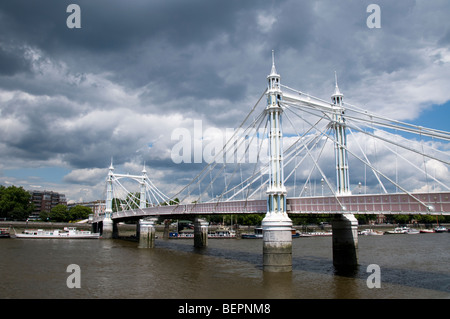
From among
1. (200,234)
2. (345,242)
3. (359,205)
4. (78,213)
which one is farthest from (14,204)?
(359,205)

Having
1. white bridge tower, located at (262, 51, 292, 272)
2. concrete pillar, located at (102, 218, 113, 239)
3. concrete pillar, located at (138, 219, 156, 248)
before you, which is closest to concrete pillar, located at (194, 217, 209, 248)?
concrete pillar, located at (138, 219, 156, 248)

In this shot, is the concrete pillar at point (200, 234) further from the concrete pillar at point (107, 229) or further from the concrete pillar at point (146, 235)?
the concrete pillar at point (107, 229)

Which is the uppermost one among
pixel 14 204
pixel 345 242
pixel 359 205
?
pixel 14 204

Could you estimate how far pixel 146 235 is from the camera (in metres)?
62.2

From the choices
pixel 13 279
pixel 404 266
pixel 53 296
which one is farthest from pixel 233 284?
pixel 404 266

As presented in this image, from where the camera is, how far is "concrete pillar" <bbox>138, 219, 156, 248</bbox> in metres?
61.3

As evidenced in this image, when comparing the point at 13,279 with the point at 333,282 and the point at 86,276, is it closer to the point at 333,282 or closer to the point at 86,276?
the point at 86,276

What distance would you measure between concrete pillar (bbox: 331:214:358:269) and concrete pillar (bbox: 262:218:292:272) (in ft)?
28.8

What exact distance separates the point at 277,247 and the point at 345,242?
10269 mm

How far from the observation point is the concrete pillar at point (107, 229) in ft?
281

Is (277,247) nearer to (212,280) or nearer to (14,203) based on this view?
(212,280)

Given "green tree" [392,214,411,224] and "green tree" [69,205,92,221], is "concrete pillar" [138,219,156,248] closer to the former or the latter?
"green tree" [69,205,92,221]
